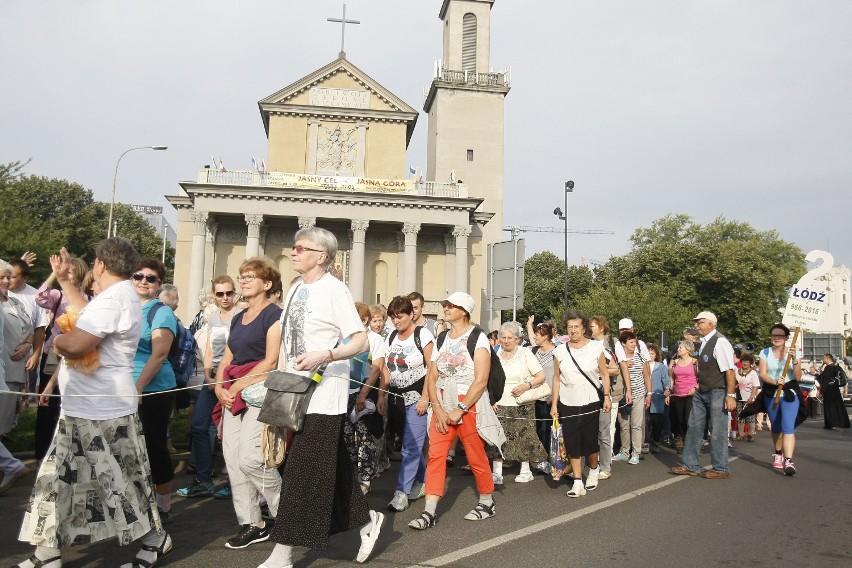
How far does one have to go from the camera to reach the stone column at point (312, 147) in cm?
4628

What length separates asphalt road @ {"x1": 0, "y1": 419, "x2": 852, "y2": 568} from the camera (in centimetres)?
515

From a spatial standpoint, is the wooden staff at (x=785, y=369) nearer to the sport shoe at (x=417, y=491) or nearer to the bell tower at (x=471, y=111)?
the sport shoe at (x=417, y=491)

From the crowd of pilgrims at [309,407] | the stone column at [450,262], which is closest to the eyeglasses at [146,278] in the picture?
the crowd of pilgrims at [309,407]

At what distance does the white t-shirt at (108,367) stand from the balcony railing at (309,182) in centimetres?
3757

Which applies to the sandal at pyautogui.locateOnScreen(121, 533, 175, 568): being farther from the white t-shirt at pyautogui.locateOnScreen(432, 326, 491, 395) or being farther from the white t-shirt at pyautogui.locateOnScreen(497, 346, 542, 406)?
the white t-shirt at pyautogui.locateOnScreen(497, 346, 542, 406)

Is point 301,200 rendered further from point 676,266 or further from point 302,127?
point 676,266

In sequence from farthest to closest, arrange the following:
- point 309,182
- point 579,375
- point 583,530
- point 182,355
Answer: point 309,182 → point 579,375 → point 182,355 → point 583,530

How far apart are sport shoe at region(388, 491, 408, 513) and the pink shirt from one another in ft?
22.5

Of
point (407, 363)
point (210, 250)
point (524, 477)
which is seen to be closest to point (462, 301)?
point (407, 363)

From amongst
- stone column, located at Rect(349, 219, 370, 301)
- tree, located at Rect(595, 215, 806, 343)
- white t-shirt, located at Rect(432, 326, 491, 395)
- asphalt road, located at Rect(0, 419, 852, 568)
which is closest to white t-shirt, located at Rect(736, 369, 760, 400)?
asphalt road, located at Rect(0, 419, 852, 568)

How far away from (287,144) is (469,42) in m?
Result: 17.1

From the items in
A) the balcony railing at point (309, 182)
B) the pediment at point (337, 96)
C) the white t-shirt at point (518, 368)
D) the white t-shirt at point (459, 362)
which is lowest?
the white t-shirt at point (518, 368)

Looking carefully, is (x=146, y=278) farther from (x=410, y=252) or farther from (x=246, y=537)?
(x=410, y=252)

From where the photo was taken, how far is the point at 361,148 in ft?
153
